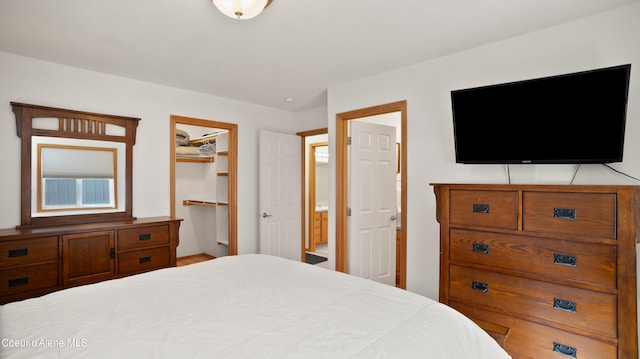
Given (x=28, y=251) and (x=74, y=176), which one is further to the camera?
(x=74, y=176)

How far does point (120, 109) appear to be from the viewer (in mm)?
3420

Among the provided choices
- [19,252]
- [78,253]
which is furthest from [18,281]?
[78,253]

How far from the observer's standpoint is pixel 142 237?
10.4 ft

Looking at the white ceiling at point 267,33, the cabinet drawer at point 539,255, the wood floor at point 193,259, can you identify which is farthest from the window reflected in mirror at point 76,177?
the cabinet drawer at point 539,255

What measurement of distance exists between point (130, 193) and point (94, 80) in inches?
47.3

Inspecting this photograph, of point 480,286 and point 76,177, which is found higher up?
point 76,177

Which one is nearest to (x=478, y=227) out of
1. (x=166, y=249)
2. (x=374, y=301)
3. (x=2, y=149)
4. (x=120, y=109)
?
(x=374, y=301)

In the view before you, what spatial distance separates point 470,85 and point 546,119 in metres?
0.72

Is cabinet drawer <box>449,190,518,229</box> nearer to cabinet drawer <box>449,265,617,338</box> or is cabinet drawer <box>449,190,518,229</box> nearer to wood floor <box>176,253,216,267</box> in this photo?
cabinet drawer <box>449,265,617,338</box>

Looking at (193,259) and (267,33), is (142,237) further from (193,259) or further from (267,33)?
(267,33)

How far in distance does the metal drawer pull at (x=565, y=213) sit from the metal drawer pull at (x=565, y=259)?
225 mm

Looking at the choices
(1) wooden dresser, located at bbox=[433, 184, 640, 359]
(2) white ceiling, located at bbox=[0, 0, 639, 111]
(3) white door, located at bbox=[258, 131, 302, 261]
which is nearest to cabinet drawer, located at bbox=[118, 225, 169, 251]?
(3) white door, located at bbox=[258, 131, 302, 261]

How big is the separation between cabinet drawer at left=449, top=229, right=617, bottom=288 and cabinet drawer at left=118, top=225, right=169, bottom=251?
9.06ft

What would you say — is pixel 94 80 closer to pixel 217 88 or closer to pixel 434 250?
pixel 217 88
